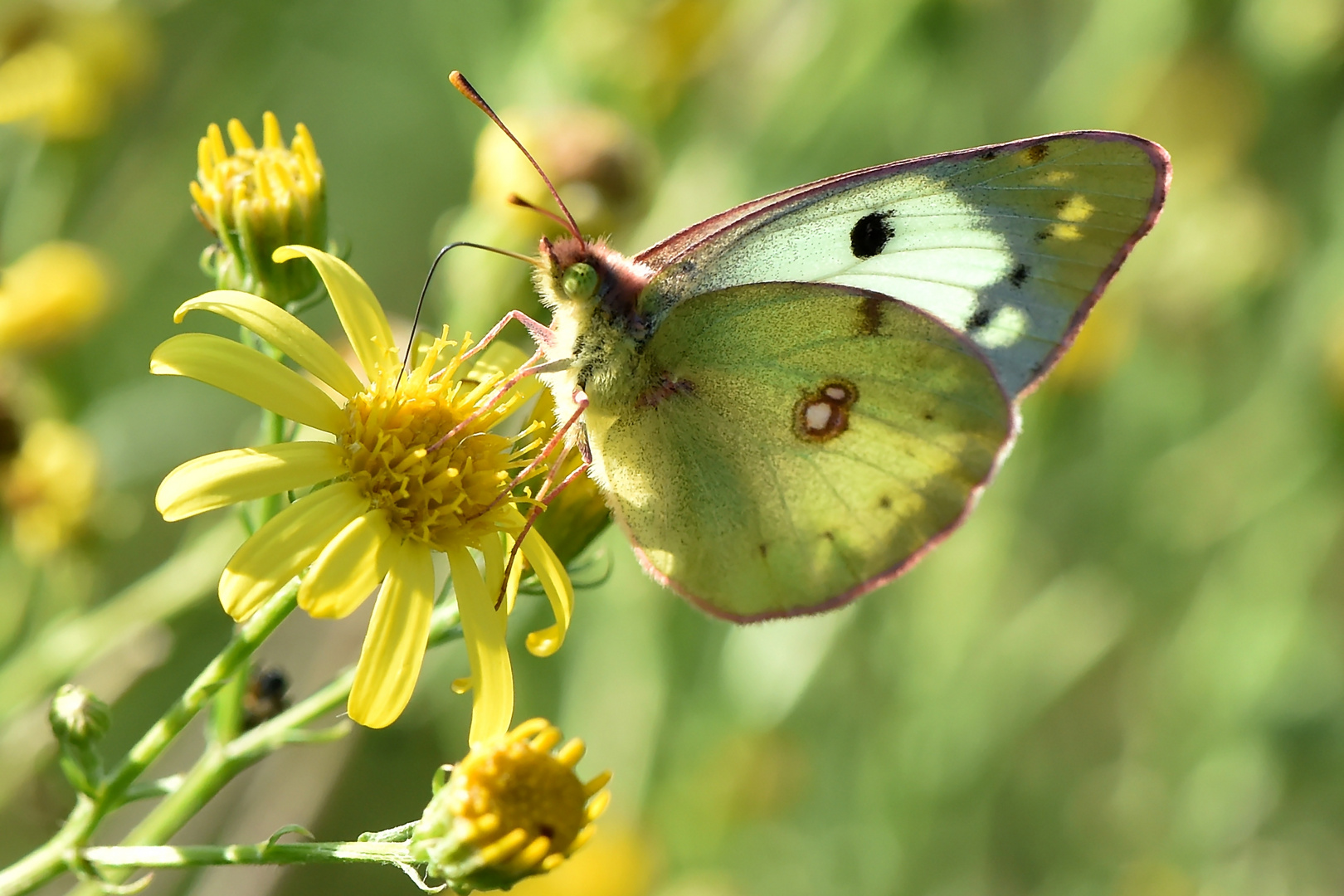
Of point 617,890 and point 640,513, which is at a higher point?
point 640,513

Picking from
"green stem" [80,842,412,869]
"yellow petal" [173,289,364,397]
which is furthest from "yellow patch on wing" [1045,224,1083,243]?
"green stem" [80,842,412,869]

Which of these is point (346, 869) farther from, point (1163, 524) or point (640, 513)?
point (1163, 524)

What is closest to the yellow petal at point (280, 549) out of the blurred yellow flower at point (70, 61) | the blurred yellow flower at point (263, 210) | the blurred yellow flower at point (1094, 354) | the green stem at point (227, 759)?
the green stem at point (227, 759)

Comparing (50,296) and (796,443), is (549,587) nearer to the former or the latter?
(796,443)

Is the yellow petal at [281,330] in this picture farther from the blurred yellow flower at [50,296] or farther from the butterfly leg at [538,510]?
the blurred yellow flower at [50,296]

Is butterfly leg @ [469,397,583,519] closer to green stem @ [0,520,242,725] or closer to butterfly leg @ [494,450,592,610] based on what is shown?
butterfly leg @ [494,450,592,610]

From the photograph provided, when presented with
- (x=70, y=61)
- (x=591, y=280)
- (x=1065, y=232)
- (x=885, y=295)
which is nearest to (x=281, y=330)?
(x=591, y=280)

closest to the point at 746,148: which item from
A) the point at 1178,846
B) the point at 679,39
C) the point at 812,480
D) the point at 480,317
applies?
the point at 679,39
